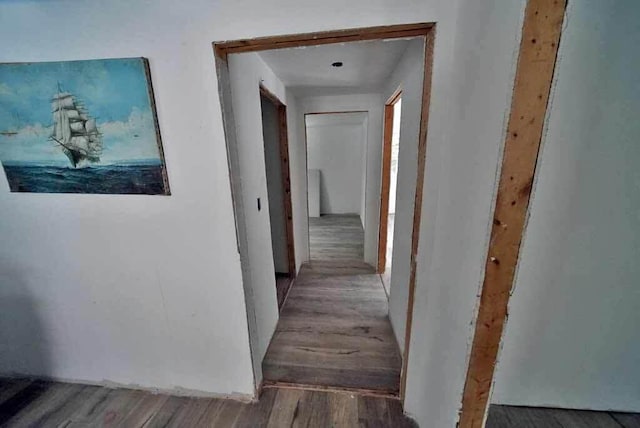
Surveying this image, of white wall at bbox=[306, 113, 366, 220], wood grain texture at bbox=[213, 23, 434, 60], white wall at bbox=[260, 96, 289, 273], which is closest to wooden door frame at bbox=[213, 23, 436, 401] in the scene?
wood grain texture at bbox=[213, 23, 434, 60]

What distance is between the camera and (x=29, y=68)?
1.03 meters

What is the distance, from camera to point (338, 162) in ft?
18.0

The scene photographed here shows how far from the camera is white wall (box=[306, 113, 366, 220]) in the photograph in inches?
209

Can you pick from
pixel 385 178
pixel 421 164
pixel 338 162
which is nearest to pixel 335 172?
pixel 338 162

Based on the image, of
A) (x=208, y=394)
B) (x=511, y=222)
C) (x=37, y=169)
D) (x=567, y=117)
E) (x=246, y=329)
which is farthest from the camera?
(x=208, y=394)

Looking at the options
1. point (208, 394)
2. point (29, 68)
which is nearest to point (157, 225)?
point (29, 68)

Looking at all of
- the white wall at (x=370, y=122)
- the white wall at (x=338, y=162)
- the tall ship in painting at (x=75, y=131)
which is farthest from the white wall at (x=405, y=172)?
the white wall at (x=338, y=162)

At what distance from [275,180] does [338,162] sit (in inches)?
122

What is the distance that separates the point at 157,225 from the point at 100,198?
0.32 meters

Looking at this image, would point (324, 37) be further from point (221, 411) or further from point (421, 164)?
point (221, 411)

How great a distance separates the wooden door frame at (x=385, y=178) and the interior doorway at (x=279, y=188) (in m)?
1.10

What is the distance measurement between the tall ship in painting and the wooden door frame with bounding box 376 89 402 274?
2.18 metres

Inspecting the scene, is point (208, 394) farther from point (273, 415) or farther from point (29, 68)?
point (29, 68)

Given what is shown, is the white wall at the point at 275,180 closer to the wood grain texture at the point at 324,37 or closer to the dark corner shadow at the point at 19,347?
the wood grain texture at the point at 324,37
